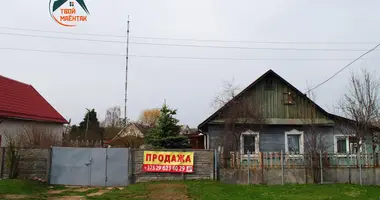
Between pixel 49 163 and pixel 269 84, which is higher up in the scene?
pixel 269 84

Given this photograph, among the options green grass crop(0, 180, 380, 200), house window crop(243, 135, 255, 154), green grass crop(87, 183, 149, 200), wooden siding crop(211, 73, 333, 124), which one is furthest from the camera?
wooden siding crop(211, 73, 333, 124)

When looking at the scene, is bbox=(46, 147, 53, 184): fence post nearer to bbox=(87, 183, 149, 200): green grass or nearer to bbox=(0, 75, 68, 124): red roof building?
bbox=(87, 183, 149, 200): green grass

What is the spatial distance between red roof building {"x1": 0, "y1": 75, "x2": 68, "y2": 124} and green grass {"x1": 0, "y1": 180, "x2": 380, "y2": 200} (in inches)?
328

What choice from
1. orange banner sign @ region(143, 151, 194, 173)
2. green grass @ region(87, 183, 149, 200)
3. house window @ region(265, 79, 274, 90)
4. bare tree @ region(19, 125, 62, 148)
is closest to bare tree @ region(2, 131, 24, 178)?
bare tree @ region(19, 125, 62, 148)

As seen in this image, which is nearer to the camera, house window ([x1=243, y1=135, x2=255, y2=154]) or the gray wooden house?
the gray wooden house

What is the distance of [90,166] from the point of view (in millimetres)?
16594

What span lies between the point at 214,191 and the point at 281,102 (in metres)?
10.7

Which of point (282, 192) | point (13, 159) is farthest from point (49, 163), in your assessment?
point (282, 192)

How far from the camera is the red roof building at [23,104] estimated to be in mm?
22297

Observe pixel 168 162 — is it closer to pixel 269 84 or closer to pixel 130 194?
pixel 130 194

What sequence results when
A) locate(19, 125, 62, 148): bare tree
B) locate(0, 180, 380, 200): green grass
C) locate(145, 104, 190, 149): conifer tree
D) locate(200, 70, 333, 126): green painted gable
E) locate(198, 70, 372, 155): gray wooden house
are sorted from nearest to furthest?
locate(0, 180, 380, 200): green grass → locate(19, 125, 62, 148): bare tree → locate(198, 70, 372, 155): gray wooden house → locate(200, 70, 333, 126): green painted gable → locate(145, 104, 190, 149): conifer tree

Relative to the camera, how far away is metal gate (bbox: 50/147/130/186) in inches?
649

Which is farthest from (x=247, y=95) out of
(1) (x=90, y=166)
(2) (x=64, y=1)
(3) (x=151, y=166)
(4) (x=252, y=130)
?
(2) (x=64, y=1)

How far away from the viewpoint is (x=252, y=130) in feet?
70.7
